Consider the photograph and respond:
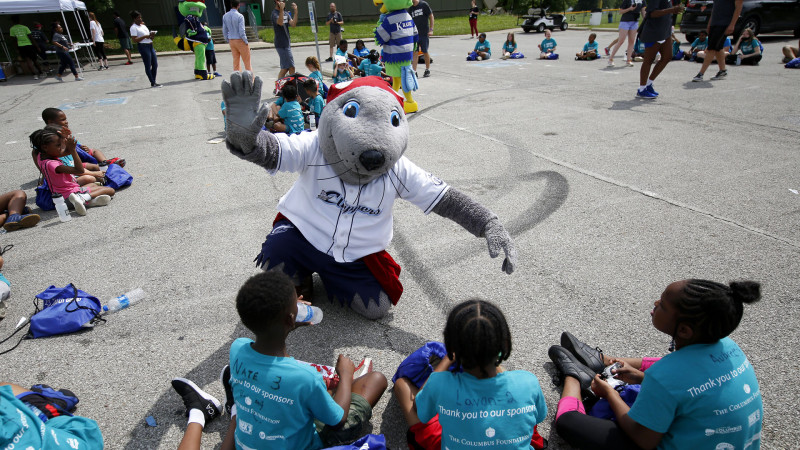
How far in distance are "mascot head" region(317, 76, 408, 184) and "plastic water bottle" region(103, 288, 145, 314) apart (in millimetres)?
1788

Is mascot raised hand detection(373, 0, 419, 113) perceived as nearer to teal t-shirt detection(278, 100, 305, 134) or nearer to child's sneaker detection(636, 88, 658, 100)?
teal t-shirt detection(278, 100, 305, 134)

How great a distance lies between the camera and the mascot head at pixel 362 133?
255cm

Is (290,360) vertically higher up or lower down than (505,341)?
lower down

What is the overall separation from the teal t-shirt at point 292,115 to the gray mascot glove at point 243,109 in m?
4.48

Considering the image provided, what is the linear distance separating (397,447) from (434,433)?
27 centimetres

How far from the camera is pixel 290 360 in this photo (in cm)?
187

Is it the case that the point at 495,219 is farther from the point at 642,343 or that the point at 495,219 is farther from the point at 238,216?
the point at 238,216

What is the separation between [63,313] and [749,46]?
14.5m

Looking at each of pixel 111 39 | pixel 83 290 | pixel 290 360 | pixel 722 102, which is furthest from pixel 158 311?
pixel 111 39

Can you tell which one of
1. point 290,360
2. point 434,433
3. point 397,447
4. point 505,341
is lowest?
point 397,447

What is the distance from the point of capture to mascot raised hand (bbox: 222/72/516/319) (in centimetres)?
256

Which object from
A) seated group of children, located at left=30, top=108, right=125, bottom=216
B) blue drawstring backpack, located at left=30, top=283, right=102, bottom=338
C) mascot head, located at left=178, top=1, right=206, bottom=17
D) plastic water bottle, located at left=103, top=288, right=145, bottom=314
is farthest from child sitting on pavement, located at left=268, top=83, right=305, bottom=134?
mascot head, located at left=178, top=1, right=206, bottom=17

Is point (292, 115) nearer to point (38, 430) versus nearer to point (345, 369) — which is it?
point (345, 369)

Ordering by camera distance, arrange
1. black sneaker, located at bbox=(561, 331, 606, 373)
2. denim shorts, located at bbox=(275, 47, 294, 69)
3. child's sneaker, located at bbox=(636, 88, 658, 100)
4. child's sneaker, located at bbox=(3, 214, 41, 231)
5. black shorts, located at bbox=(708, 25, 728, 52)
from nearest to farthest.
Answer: black sneaker, located at bbox=(561, 331, 606, 373), child's sneaker, located at bbox=(3, 214, 41, 231), child's sneaker, located at bbox=(636, 88, 658, 100), black shorts, located at bbox=(708, 25, 728, 52), denim shorts, located at bbox=(275, 47, 294, 69)
